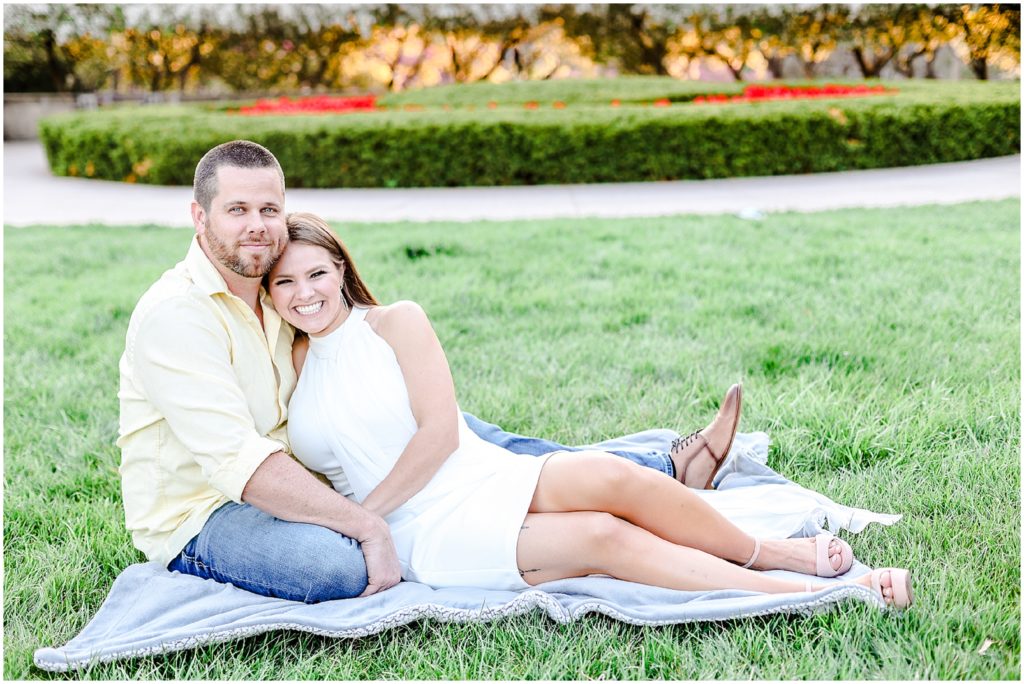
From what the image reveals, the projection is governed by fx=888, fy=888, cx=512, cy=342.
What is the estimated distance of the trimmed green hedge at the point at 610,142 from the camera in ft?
35.3

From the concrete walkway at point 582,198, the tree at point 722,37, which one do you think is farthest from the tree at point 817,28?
the concrete walkway at point 582,198

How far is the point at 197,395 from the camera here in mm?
2432

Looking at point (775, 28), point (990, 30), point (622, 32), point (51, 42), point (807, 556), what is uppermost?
point (990, 30)

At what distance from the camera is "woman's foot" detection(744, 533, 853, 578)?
2635mm

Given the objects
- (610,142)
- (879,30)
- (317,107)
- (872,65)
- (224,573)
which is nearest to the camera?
(224,573)

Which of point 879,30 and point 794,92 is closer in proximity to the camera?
point 794,92

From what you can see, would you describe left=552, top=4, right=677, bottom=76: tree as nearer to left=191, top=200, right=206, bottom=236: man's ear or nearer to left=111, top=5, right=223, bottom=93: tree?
left=111, top=5, right=223, bottom=93: tree

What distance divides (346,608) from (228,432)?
0.59m

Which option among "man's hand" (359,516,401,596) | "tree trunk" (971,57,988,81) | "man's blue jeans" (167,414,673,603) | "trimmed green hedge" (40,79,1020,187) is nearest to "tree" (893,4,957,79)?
"tree trunk" (971,57,988,81)

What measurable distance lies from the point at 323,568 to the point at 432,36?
27.9 metres

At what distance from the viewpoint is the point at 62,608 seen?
8.68 ft

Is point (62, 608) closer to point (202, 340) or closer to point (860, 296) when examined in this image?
point (202, 340)

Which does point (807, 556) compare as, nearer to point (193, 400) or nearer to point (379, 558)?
point (379, 558)

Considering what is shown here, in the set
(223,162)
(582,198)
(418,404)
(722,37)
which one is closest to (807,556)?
(418,404)
